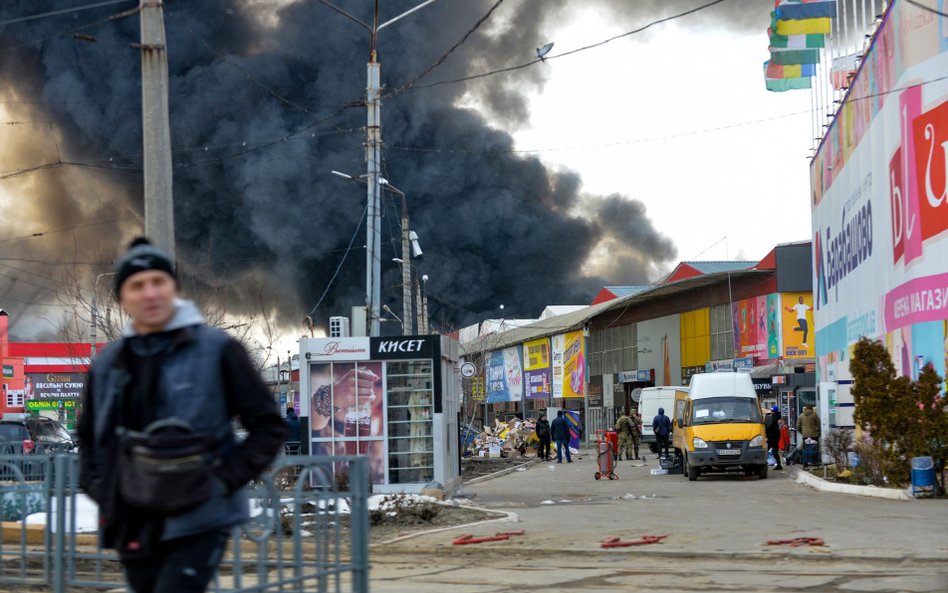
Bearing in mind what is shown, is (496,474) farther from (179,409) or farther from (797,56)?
(179,409)

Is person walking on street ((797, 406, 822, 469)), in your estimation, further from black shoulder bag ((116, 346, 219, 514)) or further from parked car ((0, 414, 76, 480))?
black shoulder bag ((116, 346, 219, 514))

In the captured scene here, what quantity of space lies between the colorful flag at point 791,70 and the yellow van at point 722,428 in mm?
15336

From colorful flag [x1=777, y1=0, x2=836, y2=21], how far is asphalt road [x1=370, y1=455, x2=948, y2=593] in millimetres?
19991

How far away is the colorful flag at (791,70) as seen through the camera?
42562mm

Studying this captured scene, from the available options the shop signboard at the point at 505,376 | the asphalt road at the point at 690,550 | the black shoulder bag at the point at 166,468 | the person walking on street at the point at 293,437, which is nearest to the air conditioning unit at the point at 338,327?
the person walking on street at the point at 293,437

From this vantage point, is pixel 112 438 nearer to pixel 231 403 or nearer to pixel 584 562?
pixel 231 403

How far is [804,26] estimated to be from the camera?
38531 mm

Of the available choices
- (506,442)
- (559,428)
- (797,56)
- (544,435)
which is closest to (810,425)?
(559,428)

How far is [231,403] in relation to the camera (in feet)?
13.9

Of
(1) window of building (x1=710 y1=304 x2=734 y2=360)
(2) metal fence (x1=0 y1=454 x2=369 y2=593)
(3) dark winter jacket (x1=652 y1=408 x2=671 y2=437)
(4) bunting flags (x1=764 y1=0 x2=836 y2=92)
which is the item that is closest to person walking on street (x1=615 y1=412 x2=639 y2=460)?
(3) dark winter jacket (x1=652 y1=408 x2=671 y2=437)

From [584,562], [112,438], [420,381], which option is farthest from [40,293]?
[112,438]

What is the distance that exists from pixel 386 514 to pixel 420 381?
5.50 m

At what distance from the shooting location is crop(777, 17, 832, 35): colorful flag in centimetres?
3825

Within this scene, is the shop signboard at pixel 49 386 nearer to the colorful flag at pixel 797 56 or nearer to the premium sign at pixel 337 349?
the colorful flag at pixel 797 56
